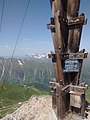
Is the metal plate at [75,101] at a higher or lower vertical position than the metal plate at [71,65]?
lower

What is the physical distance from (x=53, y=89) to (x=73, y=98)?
0.69m

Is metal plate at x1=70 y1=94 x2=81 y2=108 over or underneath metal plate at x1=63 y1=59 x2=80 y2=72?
underneath

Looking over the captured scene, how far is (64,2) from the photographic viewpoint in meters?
5.07

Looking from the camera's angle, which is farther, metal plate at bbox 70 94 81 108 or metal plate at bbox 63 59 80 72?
metal plate at bbox 63 59 80 72

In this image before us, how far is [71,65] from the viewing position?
5113 millimetres

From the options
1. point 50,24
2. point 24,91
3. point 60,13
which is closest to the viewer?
point 60,13

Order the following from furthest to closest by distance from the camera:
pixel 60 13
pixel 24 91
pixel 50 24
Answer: pixel 24 91, pixel 50 24, pixel 60 13

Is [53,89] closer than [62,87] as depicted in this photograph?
No

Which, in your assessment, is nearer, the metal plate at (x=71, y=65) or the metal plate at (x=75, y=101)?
the metal plate at (x=75, y=101)

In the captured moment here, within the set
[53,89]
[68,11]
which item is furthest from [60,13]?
[53,89]

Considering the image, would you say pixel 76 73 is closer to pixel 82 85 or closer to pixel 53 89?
pixel 82 85

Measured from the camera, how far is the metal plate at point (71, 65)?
5.10 m

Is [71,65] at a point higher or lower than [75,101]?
higher

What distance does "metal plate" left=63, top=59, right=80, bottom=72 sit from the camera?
5102mm
